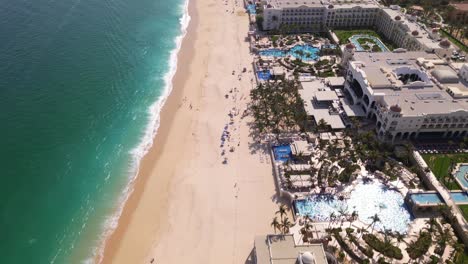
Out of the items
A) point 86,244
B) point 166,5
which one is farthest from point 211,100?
point 166,5

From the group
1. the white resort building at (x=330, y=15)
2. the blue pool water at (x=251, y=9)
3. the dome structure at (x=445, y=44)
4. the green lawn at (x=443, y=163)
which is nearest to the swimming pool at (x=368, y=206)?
the green lawn at (x=443, y=163)

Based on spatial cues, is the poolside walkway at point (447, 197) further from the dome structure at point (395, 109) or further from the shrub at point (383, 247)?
the shrub at point (383, 247)

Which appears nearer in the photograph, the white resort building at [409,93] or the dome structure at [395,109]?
the dome structure at [395,109]

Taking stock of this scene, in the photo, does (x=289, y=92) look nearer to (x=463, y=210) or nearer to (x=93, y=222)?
(x=463, y=210)

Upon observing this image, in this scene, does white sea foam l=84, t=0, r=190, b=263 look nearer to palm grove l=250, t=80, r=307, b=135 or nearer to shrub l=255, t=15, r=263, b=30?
palm grove l=250, t=80, r=307, b=135

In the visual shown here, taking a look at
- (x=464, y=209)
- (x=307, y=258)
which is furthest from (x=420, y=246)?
(x=307, y=258)

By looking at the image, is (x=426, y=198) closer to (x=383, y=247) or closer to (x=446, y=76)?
(x=383, y=247)

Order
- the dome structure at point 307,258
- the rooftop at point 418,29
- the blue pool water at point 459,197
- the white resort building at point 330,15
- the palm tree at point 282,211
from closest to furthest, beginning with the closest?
the dome structure at point 307,258
the palm tree at point 282,211
the blue pool water at point 459,197
the rooftop at point 418,29
the white resort building at point 330,15
